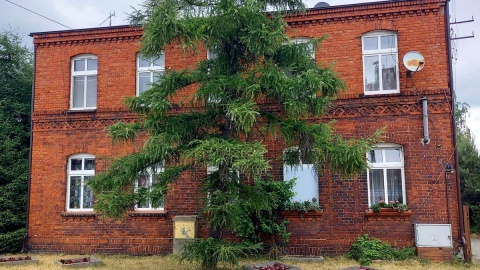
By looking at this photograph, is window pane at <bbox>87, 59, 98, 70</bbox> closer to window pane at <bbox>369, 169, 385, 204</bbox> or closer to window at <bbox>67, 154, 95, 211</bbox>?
window at <bbox>67, 154, 95, 211</bbox>

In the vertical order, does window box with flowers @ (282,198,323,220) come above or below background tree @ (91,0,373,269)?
below

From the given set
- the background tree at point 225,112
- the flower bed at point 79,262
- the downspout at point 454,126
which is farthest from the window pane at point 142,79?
the downspout at point 454,126

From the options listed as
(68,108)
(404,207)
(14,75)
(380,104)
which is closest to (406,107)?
(380,104)

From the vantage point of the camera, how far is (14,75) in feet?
53.0

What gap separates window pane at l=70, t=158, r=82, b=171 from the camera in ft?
43.2

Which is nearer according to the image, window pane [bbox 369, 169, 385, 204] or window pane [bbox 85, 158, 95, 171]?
window pane [bbox 369, 169, 385, 204]

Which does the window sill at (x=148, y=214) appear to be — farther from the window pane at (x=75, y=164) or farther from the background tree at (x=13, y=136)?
the background tree at (x=13, y=136)

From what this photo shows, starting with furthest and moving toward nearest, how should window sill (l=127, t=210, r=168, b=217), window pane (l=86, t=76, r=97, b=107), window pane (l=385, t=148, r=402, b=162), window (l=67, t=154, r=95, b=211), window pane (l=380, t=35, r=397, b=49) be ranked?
window pane (l=86, t=76, r=97, b=107) → window (l=67, t=154, r=95, b=211) → window sill (l=127, t=210, r=168, b=217) → window pane (l=380, t=35, r=397, b=49) → window pane (l=385, t=148, r=402, b=162)

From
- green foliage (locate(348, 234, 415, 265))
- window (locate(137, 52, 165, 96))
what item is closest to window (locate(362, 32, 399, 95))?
green foliage (locate(348, 234, 415, 265))

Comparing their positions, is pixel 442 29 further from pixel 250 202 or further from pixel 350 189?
pixel 250 202

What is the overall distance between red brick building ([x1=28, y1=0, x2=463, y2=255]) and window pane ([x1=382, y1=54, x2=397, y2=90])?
1.0 inches

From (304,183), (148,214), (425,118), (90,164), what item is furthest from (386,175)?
(90,164)

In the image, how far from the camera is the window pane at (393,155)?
1151 centimetres

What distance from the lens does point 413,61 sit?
36.8 feet
